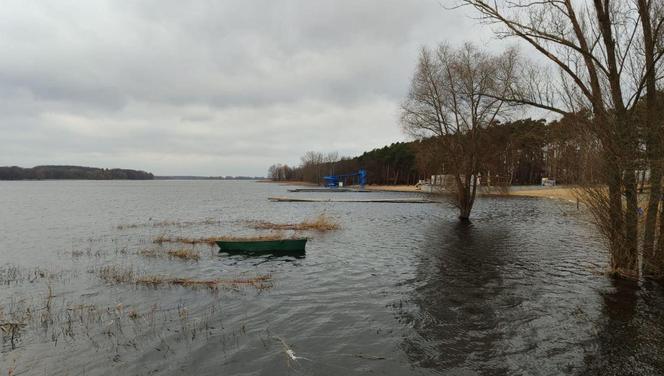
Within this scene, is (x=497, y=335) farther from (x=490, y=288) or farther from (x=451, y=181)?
(x=451, y=181)

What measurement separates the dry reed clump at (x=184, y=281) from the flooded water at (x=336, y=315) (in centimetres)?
11

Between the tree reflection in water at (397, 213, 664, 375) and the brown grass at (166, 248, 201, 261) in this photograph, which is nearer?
the tree reflection in water at (397, 213, 664, 375)

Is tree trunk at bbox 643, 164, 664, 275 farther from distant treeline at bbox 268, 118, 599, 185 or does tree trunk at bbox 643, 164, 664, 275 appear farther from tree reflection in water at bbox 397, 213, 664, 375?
distant treeline at bbox 268, 118, 599, 185

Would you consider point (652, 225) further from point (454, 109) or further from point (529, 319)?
point (454, 109)

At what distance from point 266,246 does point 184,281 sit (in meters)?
6.05

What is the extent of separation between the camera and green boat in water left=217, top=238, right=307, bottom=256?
20203mm

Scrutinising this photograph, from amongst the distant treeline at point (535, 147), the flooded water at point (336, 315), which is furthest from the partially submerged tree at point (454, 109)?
the flooded water at point (336, 315)

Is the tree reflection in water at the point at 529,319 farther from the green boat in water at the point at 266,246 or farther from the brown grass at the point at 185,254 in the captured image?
the brown grass at the point at 185,254

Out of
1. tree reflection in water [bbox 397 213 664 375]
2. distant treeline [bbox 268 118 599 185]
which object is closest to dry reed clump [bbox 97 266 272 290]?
tree reflection in water [bbox 397 213 664 375]

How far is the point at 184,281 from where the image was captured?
1460 cm

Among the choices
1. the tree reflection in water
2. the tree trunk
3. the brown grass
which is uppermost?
the tree trunk

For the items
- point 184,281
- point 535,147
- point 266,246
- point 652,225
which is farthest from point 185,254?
point 535,147

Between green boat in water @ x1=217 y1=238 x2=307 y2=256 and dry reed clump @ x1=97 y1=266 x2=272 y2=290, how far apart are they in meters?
4.41

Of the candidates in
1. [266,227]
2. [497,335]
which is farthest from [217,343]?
[266,227]
